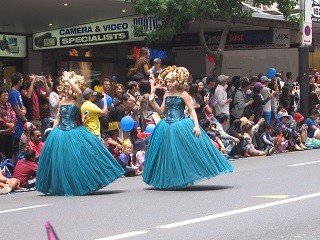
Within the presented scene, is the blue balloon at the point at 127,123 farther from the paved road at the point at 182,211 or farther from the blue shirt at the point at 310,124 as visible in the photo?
the blue shirt at the point at 310,124

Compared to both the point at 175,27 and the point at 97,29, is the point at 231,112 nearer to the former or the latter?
the point at 175,27

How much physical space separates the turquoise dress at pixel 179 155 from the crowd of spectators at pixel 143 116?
873 millimetres

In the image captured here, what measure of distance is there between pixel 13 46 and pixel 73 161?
1156 cm

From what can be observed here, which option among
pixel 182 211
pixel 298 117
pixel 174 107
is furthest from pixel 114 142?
pixel 298 117

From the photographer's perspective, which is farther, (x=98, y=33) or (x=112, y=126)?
(x=98, y=33)

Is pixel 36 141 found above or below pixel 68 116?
below

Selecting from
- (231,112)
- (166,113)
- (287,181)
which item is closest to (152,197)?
(166,113)

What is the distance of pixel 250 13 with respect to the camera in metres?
21.0

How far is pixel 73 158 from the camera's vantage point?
1155 cm

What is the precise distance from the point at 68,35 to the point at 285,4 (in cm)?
624

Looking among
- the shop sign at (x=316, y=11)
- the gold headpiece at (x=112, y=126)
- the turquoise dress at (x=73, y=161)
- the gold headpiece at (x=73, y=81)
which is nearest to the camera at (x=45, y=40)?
the gold headpiece at (x=112, y=126)

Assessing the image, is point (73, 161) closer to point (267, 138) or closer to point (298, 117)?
point (267, 138)

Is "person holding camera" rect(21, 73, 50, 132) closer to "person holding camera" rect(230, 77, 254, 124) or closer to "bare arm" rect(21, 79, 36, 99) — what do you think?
"bare arm" rect(21, 79, 36, 99)

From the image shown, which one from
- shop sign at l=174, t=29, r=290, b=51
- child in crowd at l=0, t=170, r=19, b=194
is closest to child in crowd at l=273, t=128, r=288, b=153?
shop sign at l=174, t=29, r=290, b=51
